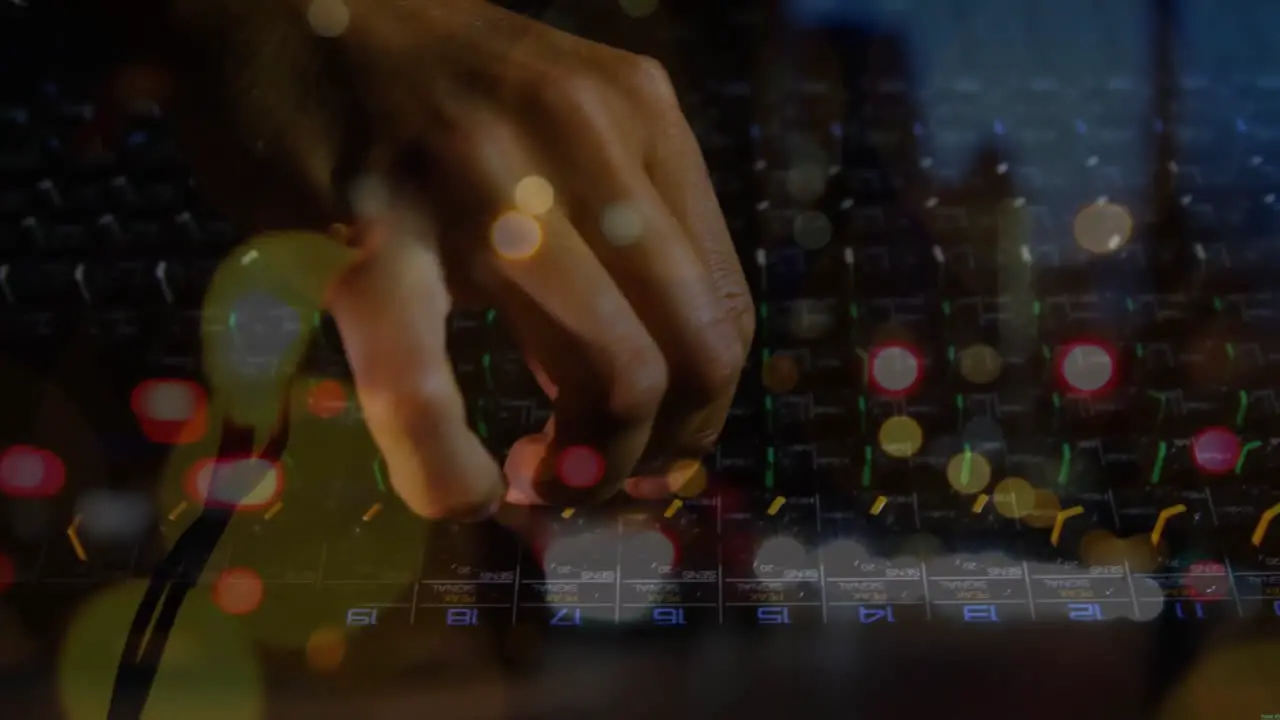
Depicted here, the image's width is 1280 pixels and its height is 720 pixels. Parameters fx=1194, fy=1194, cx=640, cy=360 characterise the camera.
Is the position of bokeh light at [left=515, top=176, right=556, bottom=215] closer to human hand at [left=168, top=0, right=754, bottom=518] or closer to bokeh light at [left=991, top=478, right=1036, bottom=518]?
human hand at [left=168, top=0, right=754, bottom=518]

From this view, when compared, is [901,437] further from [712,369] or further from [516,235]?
[516,235]

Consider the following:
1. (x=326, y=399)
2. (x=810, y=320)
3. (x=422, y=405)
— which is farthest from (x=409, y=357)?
(x=810, y=320)

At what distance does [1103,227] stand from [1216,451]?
0.43ft

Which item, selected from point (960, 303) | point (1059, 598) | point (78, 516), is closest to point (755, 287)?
point (960, 303)

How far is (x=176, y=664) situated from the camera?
0.57 m

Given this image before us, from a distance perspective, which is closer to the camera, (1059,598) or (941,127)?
(1059,598)

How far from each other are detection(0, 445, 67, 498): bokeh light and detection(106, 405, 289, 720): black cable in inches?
3.3

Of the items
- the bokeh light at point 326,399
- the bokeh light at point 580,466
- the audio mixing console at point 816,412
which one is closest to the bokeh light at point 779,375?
the audio mixing console at point 816,412

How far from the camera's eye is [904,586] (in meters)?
0.57

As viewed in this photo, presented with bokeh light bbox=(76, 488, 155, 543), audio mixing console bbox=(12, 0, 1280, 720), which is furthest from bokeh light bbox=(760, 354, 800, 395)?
bokeh light bbox=(76, 488, 155, 543)

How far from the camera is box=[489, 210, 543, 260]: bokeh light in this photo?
515mm

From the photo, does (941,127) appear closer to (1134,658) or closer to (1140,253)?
(1140,253)

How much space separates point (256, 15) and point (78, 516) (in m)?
0.27

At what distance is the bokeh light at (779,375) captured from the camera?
0.62 m
